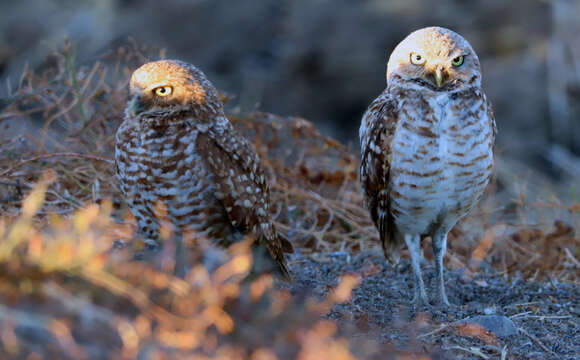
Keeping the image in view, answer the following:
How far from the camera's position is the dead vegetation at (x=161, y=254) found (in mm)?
2195

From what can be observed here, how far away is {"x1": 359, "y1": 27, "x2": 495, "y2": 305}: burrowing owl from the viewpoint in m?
4.27

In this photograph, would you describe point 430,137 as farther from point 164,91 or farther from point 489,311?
point 164,91

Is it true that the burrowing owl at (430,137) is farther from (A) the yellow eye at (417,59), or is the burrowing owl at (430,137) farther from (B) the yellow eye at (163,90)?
(B) the yellow eye at (163,90)

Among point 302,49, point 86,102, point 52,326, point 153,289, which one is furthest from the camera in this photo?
point 302,49

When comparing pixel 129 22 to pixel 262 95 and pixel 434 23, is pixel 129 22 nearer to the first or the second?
pixel 262 95

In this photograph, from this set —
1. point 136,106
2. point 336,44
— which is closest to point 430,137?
point 136,106

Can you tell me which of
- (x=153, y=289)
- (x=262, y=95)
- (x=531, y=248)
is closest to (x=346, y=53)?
(x=262, y=95)

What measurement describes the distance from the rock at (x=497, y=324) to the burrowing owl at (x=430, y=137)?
688 millimetres

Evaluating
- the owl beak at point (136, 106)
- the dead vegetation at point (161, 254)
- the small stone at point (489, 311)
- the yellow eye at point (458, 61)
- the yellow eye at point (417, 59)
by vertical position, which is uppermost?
the yellow eye at point (417, 59)

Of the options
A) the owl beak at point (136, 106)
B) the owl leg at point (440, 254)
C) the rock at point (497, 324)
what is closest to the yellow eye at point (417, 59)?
the owl leg at point (440, 254)

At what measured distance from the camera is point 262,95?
12.8 m

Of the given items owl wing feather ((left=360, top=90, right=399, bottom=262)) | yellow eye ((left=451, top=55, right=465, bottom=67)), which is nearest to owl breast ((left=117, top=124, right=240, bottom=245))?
owl wing feather ((left=360, top=90, right=399, bottom=262))

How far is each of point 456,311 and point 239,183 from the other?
1.51m

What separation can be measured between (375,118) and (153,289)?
98.9 inches
